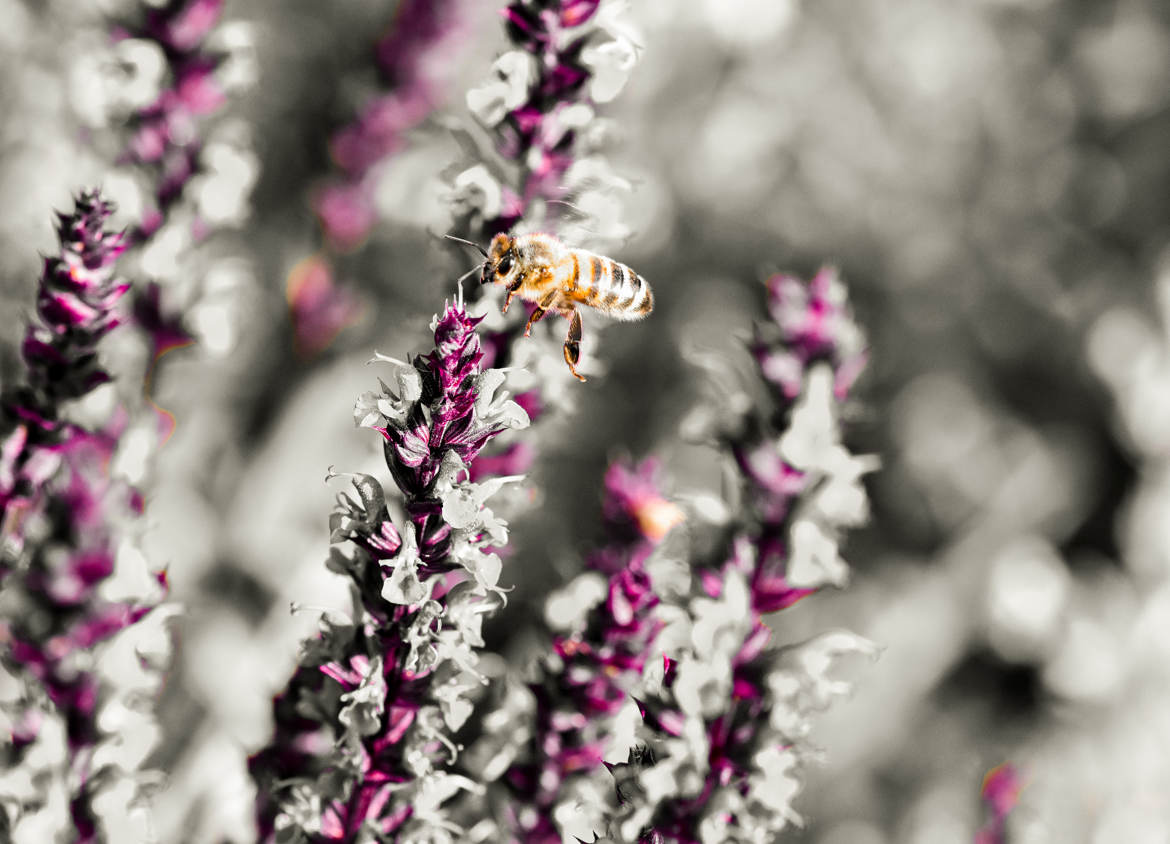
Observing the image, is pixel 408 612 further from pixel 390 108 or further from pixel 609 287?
pixel 390 108

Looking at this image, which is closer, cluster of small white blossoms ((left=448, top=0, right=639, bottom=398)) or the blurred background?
cluster of small white blossoms ((left=448, top=0, right=639, bottom=398))

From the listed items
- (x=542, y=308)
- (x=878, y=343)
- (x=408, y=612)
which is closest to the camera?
(x=408, y=612)

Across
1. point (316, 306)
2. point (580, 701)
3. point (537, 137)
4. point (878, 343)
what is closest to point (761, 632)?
point (580, 701)

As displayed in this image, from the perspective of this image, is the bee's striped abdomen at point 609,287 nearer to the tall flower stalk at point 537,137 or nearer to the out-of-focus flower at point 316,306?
the tall flower stalk at point 537,137

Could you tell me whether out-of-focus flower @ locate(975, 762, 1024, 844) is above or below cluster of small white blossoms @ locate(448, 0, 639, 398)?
below

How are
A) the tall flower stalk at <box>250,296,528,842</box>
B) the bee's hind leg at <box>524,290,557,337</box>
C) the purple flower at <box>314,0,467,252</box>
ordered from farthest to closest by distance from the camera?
the purple flower at <box>314,0,467,252</box> < the bee's hind leg at <box>524,290,557,337</box> < the tall flower stalk at <box>250,296,528,842</box>

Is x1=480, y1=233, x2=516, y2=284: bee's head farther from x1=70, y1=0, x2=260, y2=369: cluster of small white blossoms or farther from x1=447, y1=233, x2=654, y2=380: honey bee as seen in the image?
x1=70, y1=0, x2=260, y2=369: cluster of small white blossoms

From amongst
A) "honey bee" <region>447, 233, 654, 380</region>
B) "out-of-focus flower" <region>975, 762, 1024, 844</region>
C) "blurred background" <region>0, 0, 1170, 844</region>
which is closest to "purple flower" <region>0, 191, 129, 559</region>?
"honey bee" <region>447, 233, 654, 380</region>
